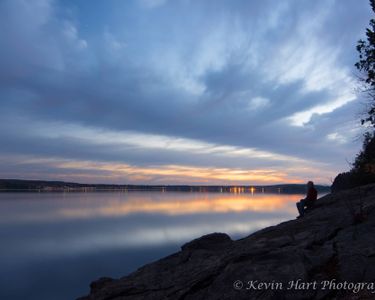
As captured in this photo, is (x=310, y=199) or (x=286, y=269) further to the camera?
(x=310, y=199)

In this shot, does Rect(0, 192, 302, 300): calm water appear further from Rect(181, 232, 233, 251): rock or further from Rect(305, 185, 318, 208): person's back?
Rect(305, 185, 318, 208): person's back

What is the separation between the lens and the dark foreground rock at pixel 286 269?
9336 millimetres

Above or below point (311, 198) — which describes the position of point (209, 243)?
below

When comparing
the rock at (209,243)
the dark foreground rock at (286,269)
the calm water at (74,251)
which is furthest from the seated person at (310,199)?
the calm water at (74,251)

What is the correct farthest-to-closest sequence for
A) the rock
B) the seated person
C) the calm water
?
the calm water, the seated person, the rock

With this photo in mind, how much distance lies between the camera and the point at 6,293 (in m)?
25.4

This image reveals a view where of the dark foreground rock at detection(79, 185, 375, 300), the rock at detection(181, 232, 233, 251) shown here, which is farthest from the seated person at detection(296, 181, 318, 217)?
the rock at detection(181, 232, 233, 251)

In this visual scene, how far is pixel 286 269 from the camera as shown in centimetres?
1030

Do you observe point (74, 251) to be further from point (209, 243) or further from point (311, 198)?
point (311, 198)

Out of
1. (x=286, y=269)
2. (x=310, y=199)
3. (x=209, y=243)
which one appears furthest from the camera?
(x=310, y=199)

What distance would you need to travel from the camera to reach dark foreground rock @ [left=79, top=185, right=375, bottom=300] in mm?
9336

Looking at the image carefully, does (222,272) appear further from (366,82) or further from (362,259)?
(366,82)

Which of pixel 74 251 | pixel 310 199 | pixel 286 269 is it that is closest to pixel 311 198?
pixel 310 199

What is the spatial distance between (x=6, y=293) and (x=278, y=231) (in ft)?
65.1
